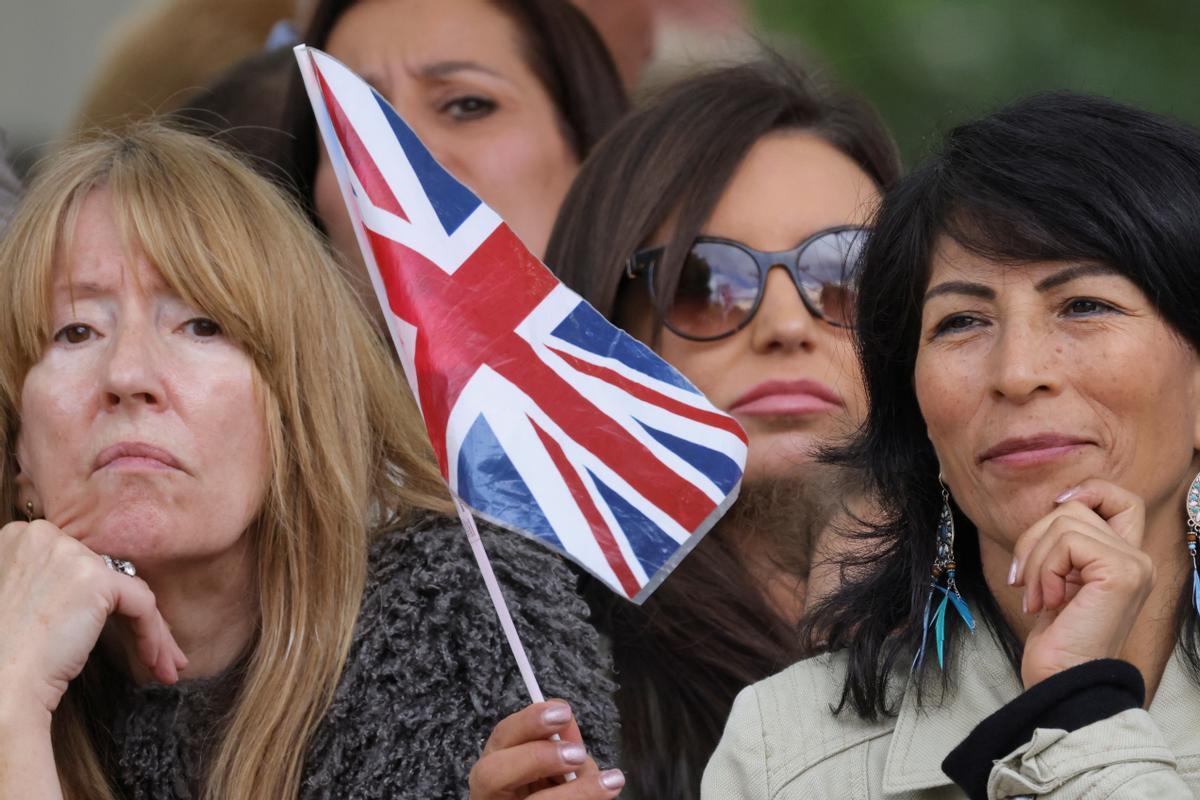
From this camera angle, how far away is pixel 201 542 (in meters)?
2.85

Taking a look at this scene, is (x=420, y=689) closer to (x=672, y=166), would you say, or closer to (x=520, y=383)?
(x=520, y=383)

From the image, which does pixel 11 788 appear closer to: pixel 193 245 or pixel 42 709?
pixel 42 709

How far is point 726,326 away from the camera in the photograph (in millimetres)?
3525

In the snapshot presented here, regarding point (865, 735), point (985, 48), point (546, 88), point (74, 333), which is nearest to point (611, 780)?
point (865, 735)

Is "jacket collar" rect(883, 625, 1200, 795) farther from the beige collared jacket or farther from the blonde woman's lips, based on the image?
the blonde woman's lips

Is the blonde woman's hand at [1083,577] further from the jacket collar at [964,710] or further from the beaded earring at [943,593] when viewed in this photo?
the beaded earring at [943,593]

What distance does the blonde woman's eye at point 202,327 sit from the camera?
2.92 metres

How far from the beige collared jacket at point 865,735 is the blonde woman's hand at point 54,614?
0.85 meters

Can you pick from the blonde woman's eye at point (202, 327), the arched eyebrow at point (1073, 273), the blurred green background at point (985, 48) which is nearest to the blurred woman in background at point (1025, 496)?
the arched eyebrow at point (1073, 273)

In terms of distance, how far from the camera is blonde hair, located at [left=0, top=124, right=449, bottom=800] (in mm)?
2865

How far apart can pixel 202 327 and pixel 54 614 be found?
19.3 inches

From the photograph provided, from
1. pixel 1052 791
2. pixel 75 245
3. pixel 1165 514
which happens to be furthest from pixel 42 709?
pixel 1165 514

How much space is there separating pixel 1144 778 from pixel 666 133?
6.00 feet

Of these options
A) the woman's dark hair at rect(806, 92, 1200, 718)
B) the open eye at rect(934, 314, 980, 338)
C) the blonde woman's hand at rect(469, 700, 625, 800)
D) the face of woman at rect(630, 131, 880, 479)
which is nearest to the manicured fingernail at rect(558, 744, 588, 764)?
the blonde woman's hand at rect(469, 700, 625, 800)
